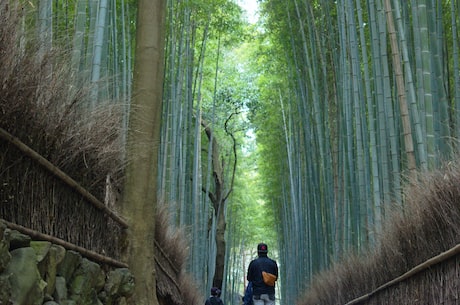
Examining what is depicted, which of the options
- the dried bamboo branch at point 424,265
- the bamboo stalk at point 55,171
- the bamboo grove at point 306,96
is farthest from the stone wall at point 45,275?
the dried bamboo branch at point 424,265

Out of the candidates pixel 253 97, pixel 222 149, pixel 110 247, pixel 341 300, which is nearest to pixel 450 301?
pixel 110 247

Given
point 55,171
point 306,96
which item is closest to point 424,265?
point 55,171

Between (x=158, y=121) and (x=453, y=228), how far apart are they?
5.10 feet

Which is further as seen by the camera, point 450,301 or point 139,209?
point 139,209

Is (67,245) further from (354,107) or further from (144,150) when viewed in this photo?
(354,107)

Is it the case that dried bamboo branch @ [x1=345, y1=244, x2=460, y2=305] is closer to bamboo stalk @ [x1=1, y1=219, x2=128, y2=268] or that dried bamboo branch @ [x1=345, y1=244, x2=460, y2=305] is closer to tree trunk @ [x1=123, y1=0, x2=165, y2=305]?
tree trunk @ [x1=123, y1=0, x2=165, y2=305]

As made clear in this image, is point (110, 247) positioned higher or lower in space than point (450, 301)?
higher

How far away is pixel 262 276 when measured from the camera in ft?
14.5

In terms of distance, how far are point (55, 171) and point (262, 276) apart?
276 centimetres

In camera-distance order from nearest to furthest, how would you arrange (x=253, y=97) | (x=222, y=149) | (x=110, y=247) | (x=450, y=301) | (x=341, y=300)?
(x=450, y=301) < (x=110, y=247) < (x=341, y=300) < (x=253, y=97) < (x=222, y=149)

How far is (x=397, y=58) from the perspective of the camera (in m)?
3.62

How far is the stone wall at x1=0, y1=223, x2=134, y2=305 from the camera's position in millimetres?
1438

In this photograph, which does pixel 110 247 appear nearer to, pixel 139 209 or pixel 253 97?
pixel 139 209

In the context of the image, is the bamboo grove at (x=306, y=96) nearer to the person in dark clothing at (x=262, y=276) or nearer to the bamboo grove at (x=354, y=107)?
the bamboo grove at (x=354, y=107)
